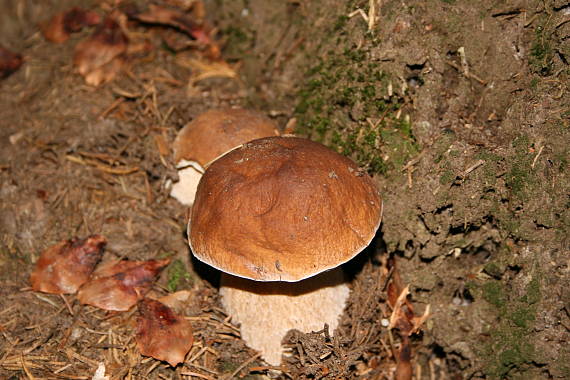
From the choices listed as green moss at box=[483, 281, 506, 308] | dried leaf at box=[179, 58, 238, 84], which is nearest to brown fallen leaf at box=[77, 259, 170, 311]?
dried leaf at box=[179, 58, 238, 84]

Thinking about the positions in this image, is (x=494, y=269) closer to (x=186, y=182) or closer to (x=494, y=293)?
(x=494, y=293)

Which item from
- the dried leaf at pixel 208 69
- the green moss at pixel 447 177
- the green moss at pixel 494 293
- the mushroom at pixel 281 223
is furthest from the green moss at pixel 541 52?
the dried leaf at pixel 208 69

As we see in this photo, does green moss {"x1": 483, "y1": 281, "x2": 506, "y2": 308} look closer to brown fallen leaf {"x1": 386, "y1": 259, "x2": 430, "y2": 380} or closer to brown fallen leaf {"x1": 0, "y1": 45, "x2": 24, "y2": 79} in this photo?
brown fallen leaf {"x1": 386, "y1": 259, "x2": 430, "y2": 380}

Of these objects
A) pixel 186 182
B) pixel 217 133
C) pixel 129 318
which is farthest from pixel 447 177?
pixel 129 318

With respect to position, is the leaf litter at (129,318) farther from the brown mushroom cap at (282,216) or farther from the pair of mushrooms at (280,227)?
the brown mushroom cap at (282,216)

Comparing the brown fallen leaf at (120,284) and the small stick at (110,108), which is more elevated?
the small stick at (110,108)

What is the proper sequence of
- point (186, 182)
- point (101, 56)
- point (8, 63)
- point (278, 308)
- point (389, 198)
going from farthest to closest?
1. point (8, 63)
2. point (101, 56)
3. point (186, 182)
4. point (389, 198)
5. point (278, 308)
